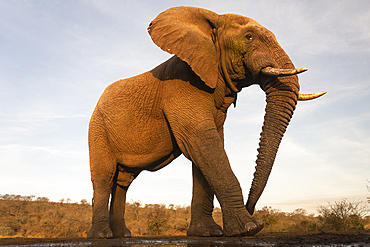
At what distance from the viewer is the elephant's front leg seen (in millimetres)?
6836

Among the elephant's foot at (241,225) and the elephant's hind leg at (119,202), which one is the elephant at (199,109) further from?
the elephant's hind leg at (119,202)

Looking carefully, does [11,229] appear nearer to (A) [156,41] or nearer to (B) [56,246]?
(B) [56,246]

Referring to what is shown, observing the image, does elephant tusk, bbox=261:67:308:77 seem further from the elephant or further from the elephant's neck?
the elephant's neck

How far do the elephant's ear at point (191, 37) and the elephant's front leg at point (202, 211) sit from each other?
2.27 m

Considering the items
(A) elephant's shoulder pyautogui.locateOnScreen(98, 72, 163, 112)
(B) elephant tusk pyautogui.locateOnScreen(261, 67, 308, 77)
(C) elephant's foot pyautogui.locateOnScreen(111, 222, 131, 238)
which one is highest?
(A) elephant's shoulder pyautogui.locateOnScreen(98, 72, 163, 112)

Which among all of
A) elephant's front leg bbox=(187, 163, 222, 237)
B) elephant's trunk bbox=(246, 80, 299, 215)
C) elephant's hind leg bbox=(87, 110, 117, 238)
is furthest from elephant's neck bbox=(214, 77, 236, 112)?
elephant's hind leg bbox=(87, 110, 117, 238)

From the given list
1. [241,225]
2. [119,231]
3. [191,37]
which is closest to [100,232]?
[119,231]

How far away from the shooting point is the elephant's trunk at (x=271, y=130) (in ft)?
18.6

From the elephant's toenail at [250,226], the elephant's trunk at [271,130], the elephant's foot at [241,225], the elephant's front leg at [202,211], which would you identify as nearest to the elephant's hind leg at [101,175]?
the elephant's front leg at [202,211]

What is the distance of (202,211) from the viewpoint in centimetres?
700

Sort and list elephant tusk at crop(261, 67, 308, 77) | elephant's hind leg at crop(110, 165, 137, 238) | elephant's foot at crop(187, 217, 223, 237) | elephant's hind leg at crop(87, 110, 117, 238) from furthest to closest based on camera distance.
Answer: elephant's hind leg at crop(110, 165, 137, 238), elephant's hind leg at crop(87, 110, 117, 238), elephant's foot at crop(187, 217, 223, 237), elephant tusk at crop(261, 67, 308, 77)

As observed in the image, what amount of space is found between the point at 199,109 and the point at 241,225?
7.12 feet

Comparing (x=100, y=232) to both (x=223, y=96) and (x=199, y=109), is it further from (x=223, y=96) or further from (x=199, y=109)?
(x=223, y=96)

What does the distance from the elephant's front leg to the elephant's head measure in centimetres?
144
